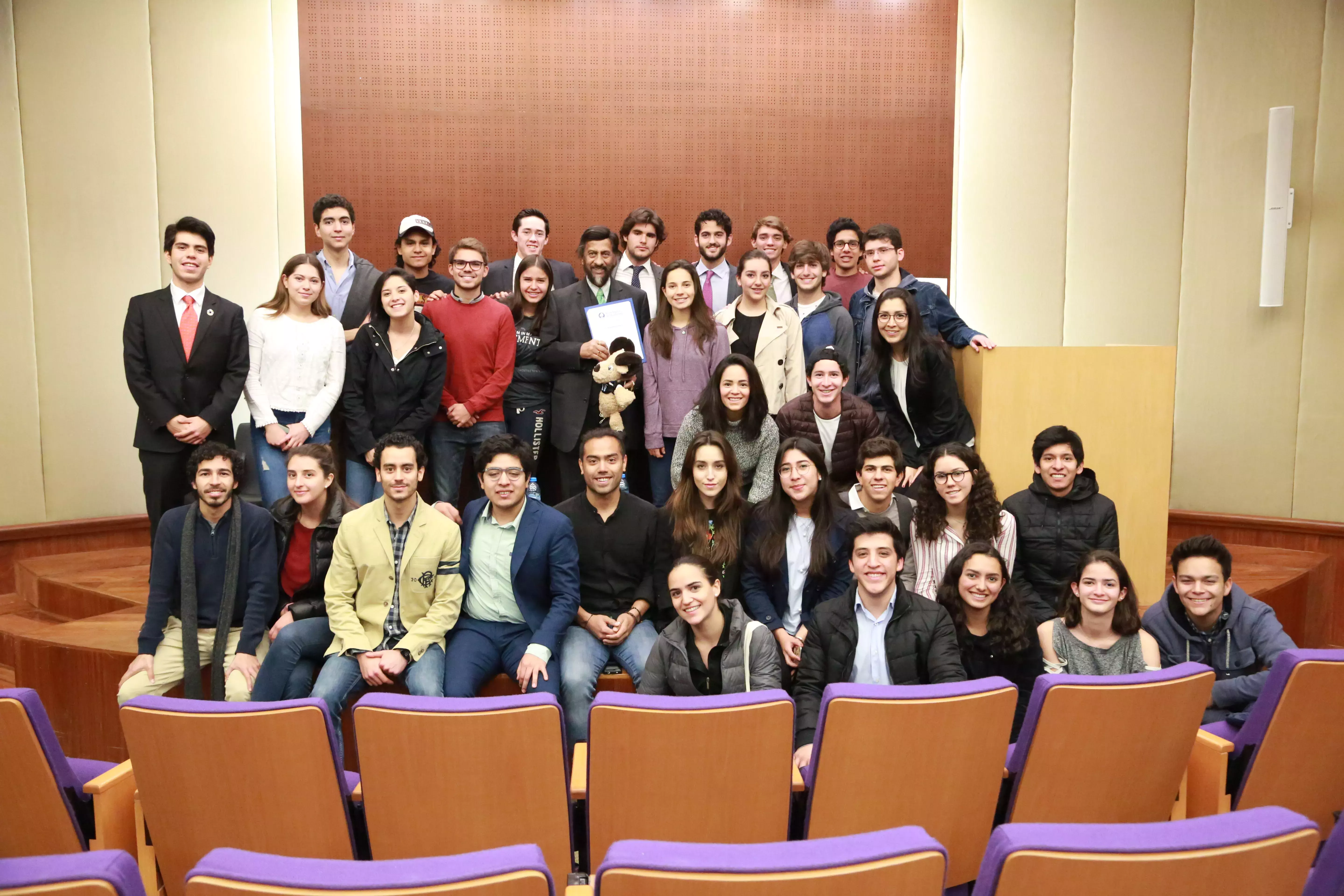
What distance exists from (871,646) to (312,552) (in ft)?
5.45

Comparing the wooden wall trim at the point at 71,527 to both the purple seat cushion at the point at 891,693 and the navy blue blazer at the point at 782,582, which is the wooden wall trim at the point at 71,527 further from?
the purple seat cushion at the point at 891,693

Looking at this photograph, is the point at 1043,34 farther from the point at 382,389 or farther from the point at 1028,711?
the point at 1028,711

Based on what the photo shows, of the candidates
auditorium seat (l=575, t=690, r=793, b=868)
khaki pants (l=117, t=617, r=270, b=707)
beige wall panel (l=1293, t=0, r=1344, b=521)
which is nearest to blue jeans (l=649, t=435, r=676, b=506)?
khaki pants (l=117, t=617, r=270, b=707)

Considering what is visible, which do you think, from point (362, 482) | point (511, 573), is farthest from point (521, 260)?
point (511, 573)

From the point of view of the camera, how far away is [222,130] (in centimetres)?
500

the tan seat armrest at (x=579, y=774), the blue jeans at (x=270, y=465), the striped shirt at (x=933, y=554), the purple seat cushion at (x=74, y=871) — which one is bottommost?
the tan seat armrest at (x=579, y=774)

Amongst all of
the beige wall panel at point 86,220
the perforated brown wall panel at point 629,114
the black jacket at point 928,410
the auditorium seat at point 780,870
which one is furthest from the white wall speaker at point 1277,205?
the beige wall panel at point 86,220

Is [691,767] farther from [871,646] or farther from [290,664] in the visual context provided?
[290,664]

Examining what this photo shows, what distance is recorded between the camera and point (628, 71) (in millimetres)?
5258

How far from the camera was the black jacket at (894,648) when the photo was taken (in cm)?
241

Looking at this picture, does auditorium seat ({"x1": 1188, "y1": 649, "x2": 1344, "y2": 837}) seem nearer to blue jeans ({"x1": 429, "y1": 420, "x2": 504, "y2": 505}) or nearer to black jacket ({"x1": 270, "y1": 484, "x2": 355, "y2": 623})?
black jacket ({"x1": 270, "y1": 484, "x2": 355, "y2": 623})

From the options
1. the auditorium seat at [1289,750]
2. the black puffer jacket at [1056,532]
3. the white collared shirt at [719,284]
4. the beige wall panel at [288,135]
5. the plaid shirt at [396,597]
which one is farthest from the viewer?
the beige wall panel at [288,135]

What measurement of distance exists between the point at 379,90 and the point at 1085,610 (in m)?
4.35

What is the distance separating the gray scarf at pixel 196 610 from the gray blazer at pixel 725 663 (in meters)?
1.25
